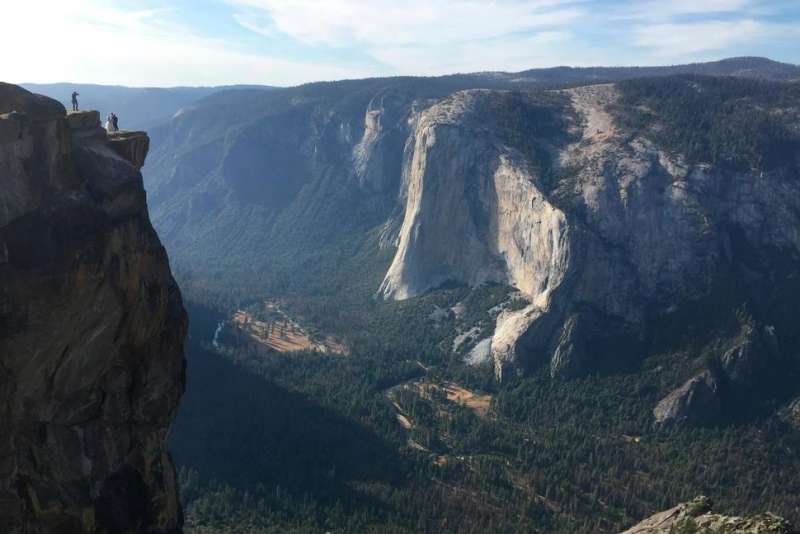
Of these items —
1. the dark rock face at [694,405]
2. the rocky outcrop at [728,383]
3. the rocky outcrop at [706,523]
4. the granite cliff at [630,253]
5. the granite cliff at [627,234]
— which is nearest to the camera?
the rocky outcrop at [706,523]

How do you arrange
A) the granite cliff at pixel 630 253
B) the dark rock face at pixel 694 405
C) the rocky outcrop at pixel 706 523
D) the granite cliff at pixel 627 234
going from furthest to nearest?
the granite cliff at pixel 627 234 → the granite cliff at pixel 630 253 → the dark rock face at pixel 694 405 → the rocky outcrop at pixel 706 523

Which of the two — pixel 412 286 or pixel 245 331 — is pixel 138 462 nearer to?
pixel 245 331

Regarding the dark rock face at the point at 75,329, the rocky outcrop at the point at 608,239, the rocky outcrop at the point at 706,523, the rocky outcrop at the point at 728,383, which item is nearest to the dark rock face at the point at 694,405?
the rocky outcrop at the point at 728,383


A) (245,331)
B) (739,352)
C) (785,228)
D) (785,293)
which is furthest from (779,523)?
(245,331)

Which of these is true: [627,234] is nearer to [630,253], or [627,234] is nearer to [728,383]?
[630,253]

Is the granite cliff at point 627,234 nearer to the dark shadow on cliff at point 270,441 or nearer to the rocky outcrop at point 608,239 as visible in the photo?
the rocky outcrop at point 608,239

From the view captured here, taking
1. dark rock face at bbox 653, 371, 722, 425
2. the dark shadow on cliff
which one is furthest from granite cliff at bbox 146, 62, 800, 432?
the dark shadow on cliff

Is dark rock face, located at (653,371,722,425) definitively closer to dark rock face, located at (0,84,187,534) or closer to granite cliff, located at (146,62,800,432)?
granite cliff, located at (146,62,800,432)
